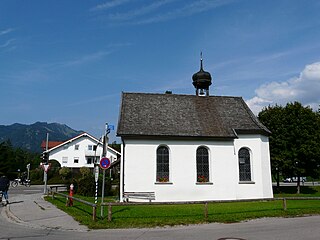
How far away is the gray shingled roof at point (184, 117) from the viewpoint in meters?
22.5

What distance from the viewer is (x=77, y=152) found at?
63875mm

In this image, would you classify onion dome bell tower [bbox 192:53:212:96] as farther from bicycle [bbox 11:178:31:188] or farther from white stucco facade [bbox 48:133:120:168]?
white stucco facade [bbox 48:133:120:168]

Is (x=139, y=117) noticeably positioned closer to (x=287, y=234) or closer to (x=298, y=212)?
(x=298, y=212)

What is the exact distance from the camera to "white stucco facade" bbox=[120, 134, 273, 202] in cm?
2134

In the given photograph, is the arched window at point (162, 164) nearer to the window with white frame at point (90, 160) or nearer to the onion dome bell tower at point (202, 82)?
the onion dome bell tower at point (202, 82)

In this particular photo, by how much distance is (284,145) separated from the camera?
99.0 feet

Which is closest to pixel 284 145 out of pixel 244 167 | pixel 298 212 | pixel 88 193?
pixel 244 167

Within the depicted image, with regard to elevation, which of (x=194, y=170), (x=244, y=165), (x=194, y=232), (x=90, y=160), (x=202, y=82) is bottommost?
(x=194, y=232)

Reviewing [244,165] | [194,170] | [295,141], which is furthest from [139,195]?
[295,141]

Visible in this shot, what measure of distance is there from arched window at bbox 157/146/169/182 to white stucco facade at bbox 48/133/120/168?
41.4m

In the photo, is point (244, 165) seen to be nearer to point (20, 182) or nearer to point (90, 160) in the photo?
point (20, 182)

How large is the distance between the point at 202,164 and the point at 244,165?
3.32 meters

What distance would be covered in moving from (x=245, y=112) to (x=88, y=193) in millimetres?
14820

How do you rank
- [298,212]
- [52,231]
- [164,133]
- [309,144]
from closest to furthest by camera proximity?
1. [52,231]
2. [298,212]
3. [164,133]
4. [309,144]
